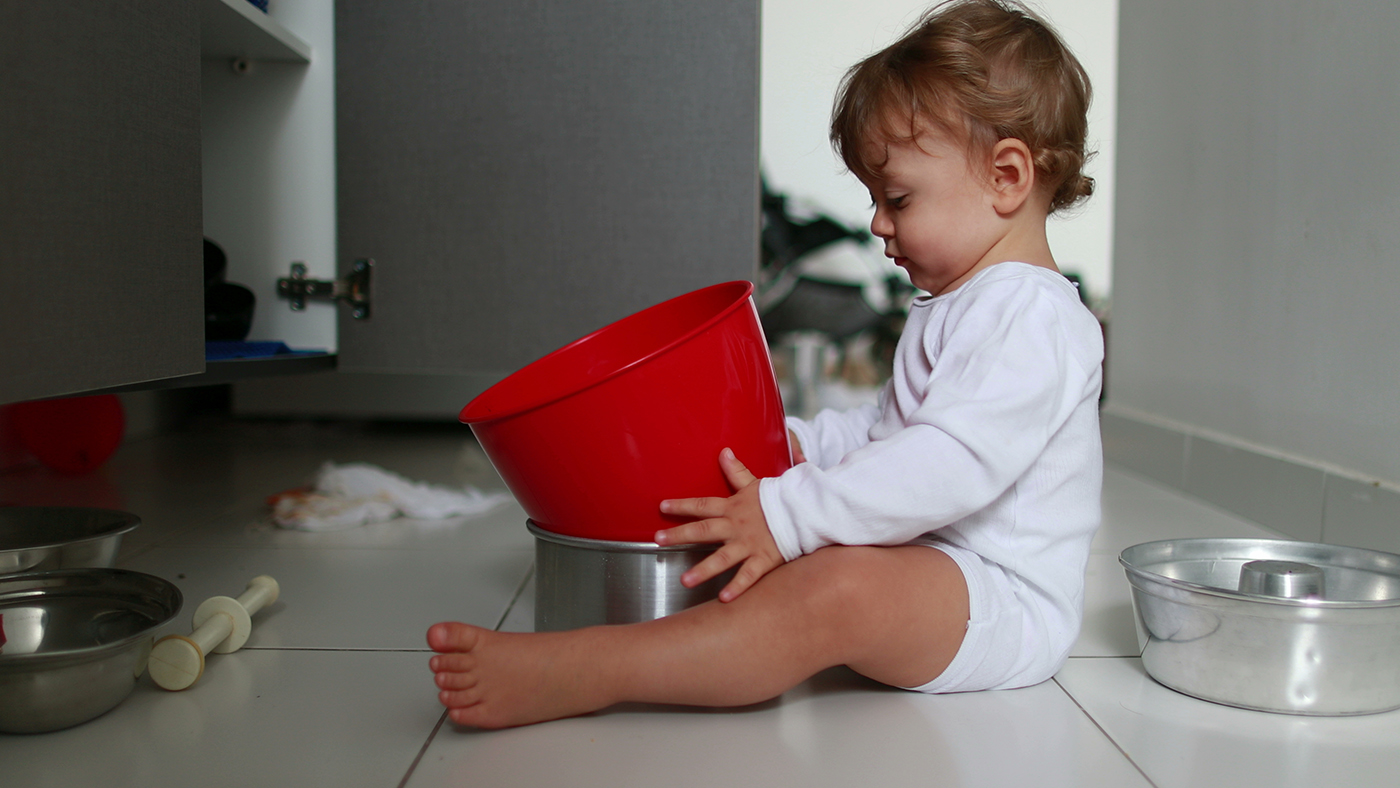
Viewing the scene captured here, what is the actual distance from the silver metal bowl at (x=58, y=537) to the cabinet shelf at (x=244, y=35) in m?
0.61

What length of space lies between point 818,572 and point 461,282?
3.37ft

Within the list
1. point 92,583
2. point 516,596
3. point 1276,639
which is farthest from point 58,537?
point 1276,639

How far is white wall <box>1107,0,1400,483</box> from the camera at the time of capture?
3.75 ft

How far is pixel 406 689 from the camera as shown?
0.75 m

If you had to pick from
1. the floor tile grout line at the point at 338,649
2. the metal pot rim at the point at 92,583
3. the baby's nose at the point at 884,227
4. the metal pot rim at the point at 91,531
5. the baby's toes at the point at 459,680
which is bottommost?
the floor tile grout line at the point at 338,649

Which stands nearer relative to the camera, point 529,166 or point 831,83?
point 529,166

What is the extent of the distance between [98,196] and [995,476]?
67cm

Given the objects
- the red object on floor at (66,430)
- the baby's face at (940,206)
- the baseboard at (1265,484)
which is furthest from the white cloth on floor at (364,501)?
the baseboard at (1265,484)

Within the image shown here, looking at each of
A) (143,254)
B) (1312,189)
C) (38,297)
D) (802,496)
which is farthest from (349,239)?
(1312,189)

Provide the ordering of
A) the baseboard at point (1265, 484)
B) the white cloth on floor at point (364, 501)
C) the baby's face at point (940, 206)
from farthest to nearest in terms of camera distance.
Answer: the white cloth on floor at point (364, 501) → the baseboard at point (1265, 484) → the baby's face at point (940, 206)

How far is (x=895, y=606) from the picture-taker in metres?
0.70

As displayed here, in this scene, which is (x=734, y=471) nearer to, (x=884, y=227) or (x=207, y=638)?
(x=884, y=227)

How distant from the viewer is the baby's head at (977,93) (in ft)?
2.62

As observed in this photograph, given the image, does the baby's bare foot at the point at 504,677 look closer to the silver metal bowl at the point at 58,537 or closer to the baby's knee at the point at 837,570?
the baby's knee at the point at 837,570
